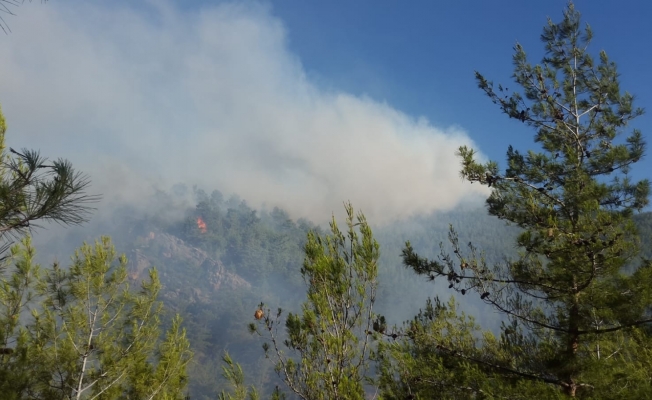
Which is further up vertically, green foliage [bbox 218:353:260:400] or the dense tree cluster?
the dense tree cluster

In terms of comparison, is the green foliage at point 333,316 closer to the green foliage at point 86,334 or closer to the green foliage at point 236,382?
the green foliage at point 236,382

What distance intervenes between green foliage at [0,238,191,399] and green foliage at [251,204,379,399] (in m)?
6.78

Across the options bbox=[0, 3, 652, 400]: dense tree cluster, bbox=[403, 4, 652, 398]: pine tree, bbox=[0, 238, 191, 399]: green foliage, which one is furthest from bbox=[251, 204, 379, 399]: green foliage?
bbox=[0, 238, 191, 399]: green foliage

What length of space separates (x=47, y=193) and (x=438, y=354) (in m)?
6.72

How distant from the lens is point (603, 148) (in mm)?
7242

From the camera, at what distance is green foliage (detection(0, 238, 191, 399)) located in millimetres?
8852

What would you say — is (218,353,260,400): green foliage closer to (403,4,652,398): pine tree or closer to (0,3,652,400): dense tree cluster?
(0,3,652,400): dense tree cluster

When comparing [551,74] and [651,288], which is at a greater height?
[551,74]

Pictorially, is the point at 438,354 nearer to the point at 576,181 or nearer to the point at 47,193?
the point at 576,181

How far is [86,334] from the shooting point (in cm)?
960

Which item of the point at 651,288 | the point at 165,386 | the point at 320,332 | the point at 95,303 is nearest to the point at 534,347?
the point at 651,288

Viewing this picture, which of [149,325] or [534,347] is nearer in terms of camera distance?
[534,347]

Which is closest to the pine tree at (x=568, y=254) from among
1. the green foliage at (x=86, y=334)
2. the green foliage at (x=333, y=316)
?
the green foliage at (x=333, y=316)

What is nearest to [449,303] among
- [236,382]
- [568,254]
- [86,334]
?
[568,254]
